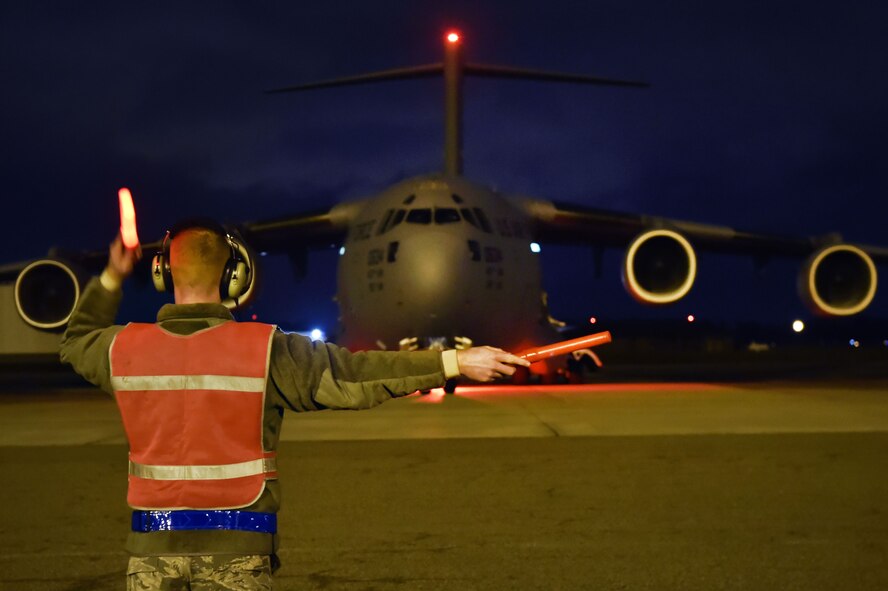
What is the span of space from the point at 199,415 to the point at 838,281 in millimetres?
17463

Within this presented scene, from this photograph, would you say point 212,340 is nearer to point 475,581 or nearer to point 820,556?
point 475,581

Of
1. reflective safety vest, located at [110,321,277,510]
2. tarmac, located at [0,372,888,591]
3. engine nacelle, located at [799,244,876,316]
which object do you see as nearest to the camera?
reflective safety vest, located at [110,321,277,510]

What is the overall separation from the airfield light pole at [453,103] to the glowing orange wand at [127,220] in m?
17.4

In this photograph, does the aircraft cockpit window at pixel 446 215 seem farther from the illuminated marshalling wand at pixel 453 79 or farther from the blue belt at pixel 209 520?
the blue belt at pixel 209 520

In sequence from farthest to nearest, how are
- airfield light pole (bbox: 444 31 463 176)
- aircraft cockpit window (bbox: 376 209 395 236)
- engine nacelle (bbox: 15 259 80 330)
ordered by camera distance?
airfield light pole (bbox: 444 31 463 176) → engine nacelle (bbox: 15 259 80 330) → aircraft cockpit window (bbox: 376 209 395 236)

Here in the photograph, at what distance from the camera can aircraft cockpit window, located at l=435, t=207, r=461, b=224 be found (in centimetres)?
1534

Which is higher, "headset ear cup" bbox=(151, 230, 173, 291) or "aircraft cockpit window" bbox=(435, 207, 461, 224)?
"aircraft cockpit window" bbox=(435, 207, 461, 224)

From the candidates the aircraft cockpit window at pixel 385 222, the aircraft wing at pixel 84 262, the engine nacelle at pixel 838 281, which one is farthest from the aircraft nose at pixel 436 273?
the engine nacelle at pixel 838 281

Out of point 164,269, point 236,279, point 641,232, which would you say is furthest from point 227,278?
point 641,232

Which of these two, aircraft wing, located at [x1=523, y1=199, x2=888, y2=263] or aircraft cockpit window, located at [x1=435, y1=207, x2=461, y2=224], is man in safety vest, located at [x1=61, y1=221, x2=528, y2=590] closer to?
aircraft cockpit window, located at [x1=435, y1=207, x2=461, y2=224]

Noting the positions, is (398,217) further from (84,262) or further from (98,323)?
(98,323)

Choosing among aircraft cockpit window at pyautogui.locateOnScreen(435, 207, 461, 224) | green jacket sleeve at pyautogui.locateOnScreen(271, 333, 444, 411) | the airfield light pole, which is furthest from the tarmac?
the airfield light pole

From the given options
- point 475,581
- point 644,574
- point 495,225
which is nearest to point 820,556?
point 644,574

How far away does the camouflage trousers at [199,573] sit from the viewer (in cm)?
252
